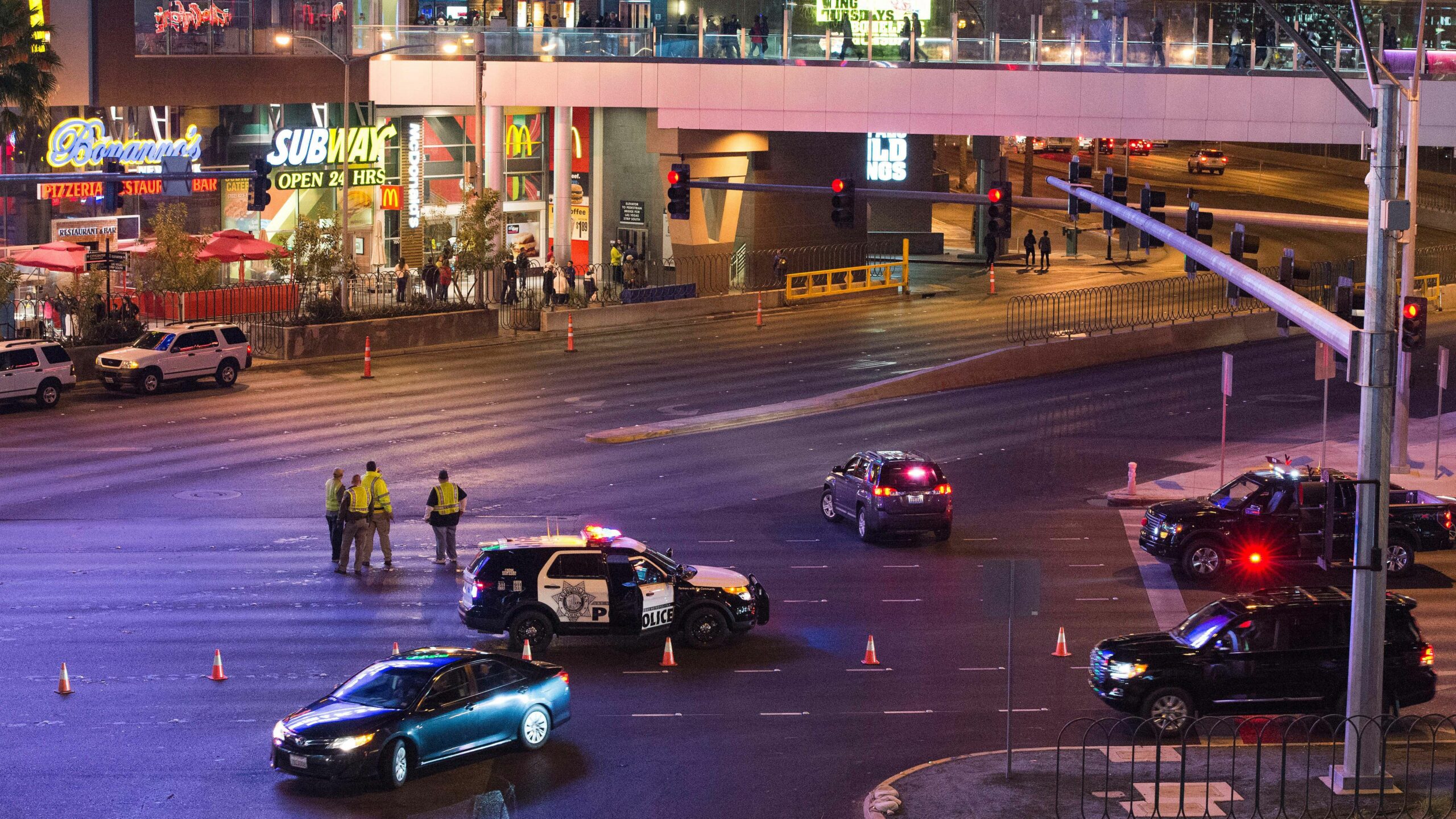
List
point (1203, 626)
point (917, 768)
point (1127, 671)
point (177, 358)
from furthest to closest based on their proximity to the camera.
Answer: point (177, 358) → point (1203, 626) → point (1127, 671) → point (917, 768)

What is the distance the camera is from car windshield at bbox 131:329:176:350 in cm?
4194

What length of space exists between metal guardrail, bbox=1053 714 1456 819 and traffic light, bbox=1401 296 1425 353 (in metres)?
→ 3.97

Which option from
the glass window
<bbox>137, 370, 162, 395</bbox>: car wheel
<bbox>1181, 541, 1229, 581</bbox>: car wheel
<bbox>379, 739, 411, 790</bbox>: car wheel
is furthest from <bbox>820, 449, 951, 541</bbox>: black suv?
<bbox>137, 370, 162, 395</bbox>: car wheel

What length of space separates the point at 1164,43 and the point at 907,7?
8944 millimetres

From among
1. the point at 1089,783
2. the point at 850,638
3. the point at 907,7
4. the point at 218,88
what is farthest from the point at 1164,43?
the point at 1089,783

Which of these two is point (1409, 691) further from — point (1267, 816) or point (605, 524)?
point (605, 524)

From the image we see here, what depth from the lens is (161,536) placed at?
2808 cm

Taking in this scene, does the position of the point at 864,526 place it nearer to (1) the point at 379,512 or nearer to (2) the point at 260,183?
(1) the point at 379,512

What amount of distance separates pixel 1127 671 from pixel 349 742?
27.4ft

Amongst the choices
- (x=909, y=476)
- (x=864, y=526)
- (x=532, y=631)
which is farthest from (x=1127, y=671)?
(x=864, y=526)

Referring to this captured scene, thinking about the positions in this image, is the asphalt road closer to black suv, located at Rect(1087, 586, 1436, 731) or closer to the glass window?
black suv, located at Rect(1087, 586, 1436, 731)

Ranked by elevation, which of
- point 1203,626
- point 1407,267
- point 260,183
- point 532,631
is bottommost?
point 532,631

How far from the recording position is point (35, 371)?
39156 millimetres

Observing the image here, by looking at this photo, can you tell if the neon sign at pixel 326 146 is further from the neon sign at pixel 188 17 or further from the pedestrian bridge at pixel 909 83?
the neon sign at pixel 188 17
